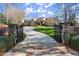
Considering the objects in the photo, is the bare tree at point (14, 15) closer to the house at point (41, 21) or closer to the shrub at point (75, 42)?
the house at point (41, 21)

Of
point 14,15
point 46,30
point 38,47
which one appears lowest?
point 38,47

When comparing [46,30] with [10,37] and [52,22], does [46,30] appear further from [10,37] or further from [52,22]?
[10,37]

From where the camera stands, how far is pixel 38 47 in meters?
2.01

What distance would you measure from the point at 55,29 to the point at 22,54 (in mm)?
345

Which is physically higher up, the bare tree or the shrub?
the bare tree

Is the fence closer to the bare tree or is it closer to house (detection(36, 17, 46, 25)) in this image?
the bare tree

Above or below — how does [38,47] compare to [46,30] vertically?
below

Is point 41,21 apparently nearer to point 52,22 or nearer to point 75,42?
point 52,22

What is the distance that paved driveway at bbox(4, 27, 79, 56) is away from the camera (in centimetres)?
201

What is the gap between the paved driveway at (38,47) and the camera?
6.59 ft

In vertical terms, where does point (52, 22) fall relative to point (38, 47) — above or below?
above

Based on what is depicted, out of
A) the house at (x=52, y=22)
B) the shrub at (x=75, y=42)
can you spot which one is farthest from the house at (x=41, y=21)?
the shrub at (x=75, y=42)

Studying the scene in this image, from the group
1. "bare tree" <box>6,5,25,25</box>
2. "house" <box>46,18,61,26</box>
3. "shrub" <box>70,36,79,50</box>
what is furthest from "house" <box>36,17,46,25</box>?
"shrub" <box>70,36,79,50</box>

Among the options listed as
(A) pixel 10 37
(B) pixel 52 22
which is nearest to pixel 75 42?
(B) pixel 52 22
